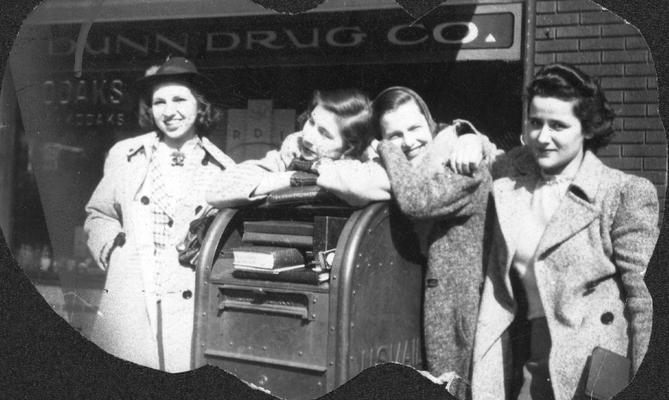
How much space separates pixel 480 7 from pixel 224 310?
4.87 ft

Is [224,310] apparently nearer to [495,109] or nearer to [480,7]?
[495,109]

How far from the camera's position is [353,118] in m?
3.01

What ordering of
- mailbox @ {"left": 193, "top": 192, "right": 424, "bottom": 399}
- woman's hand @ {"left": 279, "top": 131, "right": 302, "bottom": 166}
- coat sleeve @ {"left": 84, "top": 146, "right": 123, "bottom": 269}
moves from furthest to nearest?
coat sleeve @ {"left": 84, "top": 146, "right": 123, "bottom": 269}, woman's hand @ {"left": 279, "top": 131, "right": 302, "bottom": 166}, mailbox @ {"left": 193, "top": 192, "right": 424, "bottom": 399}

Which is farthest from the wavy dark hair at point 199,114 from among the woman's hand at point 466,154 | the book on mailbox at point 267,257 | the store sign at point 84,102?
the woman's hand at point 466,154

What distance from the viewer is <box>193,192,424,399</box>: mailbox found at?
274cm

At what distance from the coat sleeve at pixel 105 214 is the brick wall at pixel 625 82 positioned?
1979 millimetres

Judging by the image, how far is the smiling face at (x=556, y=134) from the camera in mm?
2666

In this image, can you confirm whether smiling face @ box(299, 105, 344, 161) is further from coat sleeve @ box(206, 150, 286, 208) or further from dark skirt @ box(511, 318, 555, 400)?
dark skirt @ box(511, 318, 555, 400)

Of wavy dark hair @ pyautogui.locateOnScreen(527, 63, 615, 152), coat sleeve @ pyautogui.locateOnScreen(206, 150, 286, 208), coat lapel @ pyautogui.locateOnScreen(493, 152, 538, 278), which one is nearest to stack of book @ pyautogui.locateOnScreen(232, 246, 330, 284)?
coat sleeve @ pyautogui.locateOnScreen(206, 150, 286, 208)

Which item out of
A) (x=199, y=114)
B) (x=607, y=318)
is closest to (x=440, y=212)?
(x=607, y=318)

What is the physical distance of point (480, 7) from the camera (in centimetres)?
292

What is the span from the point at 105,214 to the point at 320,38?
1.25 metres

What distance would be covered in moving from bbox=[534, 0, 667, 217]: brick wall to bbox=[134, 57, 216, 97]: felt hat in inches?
59.0

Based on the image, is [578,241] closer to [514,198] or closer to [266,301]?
[514,198]
